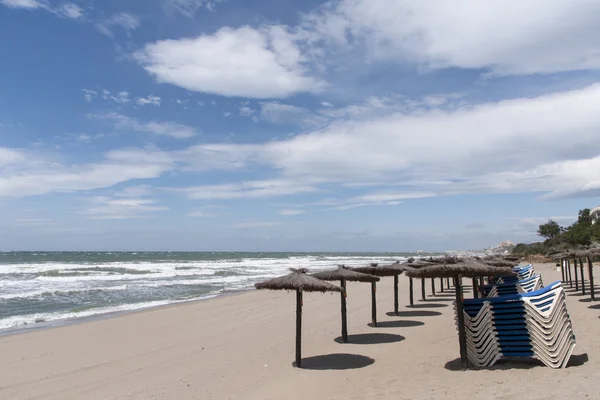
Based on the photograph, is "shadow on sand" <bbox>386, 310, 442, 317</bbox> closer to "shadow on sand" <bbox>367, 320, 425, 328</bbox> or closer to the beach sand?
the beach sand

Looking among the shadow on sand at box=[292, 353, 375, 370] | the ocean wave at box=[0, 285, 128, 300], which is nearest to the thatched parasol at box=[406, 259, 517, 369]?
the shadow on sand at box=[292, 353, 375, 370]

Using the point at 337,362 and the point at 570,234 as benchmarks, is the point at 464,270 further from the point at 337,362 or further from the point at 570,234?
the point at 570,234

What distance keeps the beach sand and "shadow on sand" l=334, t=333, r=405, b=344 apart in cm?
2

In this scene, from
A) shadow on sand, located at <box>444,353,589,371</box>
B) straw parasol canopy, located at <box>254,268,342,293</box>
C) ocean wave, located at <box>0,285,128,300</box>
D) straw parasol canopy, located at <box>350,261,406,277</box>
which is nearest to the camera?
shadow on sand, located at <box>444,353,589,371</box>

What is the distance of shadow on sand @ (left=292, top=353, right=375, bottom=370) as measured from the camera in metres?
8.16

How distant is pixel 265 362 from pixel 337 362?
138cm

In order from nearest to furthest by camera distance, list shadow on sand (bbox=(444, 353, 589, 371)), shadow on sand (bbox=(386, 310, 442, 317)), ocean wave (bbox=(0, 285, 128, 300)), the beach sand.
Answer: the beach sand
shadow on sand (bbox=(444, 353, 589, 371))
shadow on sand (bbox=(386, 310, 442, 317))
ocean wave (bbox=(0, 285, 128, 300))

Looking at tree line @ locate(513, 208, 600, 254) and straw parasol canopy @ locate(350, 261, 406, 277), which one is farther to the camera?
tree line @ locate(513, 208, 600, 254)

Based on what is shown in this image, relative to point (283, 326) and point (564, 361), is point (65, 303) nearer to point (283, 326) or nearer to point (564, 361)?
point (283, 326)

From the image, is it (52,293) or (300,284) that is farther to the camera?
(52,293)

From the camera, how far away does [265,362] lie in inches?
348

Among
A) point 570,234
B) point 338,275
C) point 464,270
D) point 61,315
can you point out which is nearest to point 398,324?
point 338,275

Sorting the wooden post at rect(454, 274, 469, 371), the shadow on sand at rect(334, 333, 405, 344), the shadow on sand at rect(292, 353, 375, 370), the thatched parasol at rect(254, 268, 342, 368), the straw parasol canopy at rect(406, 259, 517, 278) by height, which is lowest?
the shadow on sand at rect(292, 353, 375, 370)

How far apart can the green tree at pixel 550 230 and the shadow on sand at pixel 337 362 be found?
54.0 meters
